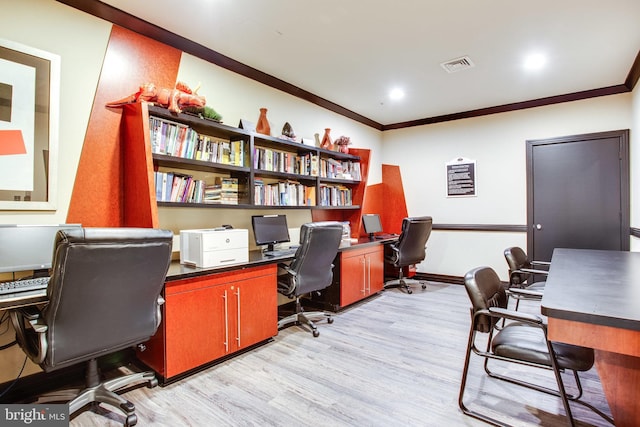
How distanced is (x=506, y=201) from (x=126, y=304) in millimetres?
4793

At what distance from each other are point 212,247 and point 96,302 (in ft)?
2.86

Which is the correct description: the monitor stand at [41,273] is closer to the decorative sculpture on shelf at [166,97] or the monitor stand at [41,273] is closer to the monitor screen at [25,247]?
the monitor screen at [25,247]

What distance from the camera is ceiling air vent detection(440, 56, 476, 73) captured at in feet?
10.8

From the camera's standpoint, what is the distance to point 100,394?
186cm

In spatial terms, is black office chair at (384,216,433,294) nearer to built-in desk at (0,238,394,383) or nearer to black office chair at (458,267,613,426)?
built-in desk at (0,238,394,383)

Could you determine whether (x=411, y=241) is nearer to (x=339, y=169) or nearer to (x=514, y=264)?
(x=339, y=169)

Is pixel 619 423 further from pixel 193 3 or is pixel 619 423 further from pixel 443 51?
pixel 193 3

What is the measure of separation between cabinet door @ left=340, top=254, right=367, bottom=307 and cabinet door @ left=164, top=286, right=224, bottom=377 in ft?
5.25

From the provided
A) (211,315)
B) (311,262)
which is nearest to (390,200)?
(311,262)

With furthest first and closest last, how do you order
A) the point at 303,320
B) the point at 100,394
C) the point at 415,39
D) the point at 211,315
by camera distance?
1. the point at 303,320
2. the point at 415,39
3. the point at 211,315
4. the point at 100,394

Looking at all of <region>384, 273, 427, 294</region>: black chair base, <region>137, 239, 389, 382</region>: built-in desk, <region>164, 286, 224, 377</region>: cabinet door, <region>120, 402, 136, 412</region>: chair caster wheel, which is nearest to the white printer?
<region>137, 239, 389, 382</region>: built-in desk

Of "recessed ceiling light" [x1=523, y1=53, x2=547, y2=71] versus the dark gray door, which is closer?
"recessed ceiling light" [x1=523, y1=53, x2=547, y2=71]

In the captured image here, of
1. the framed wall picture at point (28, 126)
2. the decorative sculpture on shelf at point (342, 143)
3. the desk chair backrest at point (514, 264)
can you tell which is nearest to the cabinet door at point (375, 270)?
the decorative sculpture on shelf at point (342, 143)

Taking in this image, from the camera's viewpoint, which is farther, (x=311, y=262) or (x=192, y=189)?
(x=311, y=262)
